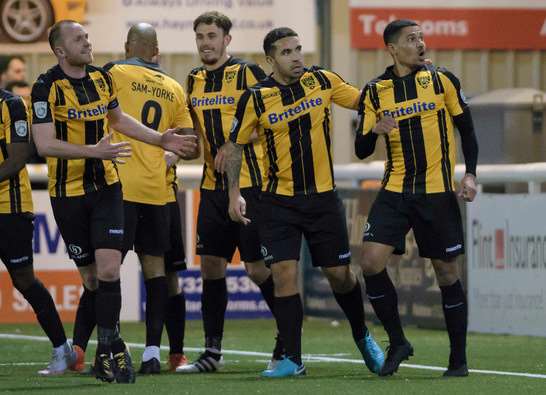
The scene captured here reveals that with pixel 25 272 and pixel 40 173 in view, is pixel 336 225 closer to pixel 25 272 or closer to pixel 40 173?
pixel 25 272

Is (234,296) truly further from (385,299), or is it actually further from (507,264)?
(385,299)

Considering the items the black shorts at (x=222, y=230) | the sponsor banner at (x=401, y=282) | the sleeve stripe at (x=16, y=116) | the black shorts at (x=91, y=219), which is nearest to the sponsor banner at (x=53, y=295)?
the sponsor banner at (x=401, y=282)

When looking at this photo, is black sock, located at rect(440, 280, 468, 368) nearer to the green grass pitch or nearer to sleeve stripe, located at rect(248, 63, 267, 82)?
the green grass pitch

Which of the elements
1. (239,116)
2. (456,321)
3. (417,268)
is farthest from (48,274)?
(456,321)

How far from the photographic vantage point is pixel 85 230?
405 inches

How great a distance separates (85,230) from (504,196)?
486cm

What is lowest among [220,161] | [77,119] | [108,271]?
[108,271]

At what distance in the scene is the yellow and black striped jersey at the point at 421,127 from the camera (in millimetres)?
10312

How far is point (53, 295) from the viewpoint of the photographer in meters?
16.2

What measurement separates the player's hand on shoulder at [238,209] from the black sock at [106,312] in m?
0.82

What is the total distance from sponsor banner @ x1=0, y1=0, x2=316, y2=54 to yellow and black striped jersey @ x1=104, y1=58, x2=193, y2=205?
819 centimetres

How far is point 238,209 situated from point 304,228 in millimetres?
426

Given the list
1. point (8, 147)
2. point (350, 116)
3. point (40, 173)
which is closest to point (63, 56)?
point (8, 147)

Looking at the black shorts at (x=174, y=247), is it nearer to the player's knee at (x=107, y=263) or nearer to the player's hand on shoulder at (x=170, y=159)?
the player's hand on shoulder at (x=170, y=159)
